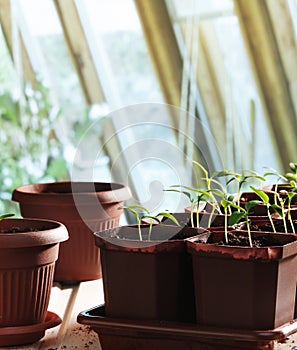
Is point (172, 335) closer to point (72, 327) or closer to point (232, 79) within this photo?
point (72, 327)

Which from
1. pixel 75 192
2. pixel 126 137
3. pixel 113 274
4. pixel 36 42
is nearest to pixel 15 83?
pixel 36 42

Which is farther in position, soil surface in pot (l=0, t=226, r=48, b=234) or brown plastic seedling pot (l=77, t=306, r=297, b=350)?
soil surface in pot (l=0, t=226, r=48, b=234)

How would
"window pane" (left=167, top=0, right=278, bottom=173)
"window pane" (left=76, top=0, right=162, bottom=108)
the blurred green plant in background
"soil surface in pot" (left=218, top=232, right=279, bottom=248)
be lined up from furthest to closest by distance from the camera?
the blurred green plant in background, "window pane" (left=76, top=0, right=162, bottom=108), "window pane" (left=167, top=0, right=278, bottom=173), "soil surface in pot" (left=218, top=232, right=279, bottom=248)

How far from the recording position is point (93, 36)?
5.25 m

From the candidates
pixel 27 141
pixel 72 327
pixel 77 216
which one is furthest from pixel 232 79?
pixel 72 327

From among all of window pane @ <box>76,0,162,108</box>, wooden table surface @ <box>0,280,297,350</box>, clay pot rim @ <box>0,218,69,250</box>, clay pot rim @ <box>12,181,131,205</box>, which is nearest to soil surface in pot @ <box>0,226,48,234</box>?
clay pot rim @ <box>0,218,69,250</box>

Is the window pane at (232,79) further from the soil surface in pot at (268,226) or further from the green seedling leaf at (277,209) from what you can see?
the green seedling leaf at (277,209)

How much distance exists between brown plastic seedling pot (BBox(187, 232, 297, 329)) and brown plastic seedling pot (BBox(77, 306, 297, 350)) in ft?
0.08

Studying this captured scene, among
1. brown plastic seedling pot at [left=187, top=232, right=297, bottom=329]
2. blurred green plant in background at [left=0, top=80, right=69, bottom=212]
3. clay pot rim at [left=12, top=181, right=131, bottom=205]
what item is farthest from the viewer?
blurred green plant in background at [left=0, top=80, right=69, bottom=212]

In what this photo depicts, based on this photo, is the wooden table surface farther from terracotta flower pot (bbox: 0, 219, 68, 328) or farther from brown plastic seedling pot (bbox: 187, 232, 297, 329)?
brown plastic seedling pot (bbox: 187, 232, 297, 329)

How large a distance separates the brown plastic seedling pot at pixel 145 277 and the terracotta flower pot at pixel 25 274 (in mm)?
194

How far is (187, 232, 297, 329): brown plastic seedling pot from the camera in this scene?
160 centimetres

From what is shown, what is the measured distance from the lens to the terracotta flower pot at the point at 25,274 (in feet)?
5.97

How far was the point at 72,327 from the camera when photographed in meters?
1.93
